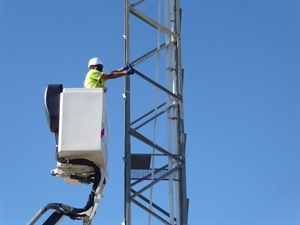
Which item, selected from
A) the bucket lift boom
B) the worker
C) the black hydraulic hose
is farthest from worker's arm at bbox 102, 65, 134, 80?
the black hydraulic hose

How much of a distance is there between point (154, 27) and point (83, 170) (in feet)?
10.4

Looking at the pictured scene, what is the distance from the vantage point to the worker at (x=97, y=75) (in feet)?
37.2

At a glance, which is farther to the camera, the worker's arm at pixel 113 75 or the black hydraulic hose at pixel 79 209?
the worker's arm at pixel 113 75

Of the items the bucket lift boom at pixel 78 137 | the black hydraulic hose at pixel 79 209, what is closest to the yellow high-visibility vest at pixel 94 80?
the bucket lift boom at pixel 78 137

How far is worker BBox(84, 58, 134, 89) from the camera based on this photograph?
446 inches

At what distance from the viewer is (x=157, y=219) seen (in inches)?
454

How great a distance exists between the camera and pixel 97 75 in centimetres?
1139

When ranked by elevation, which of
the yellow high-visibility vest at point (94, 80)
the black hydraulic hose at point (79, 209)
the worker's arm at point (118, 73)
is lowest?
the black hydraulic hose at point (79, 209)

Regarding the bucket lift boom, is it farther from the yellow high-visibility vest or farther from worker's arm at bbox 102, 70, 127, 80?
worker's arm at bbox 102, 70, 127, 80

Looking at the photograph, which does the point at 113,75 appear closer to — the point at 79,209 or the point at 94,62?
the point at 94,62

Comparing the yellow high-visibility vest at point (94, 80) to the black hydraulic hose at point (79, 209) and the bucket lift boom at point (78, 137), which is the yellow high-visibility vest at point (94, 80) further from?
the black hydraulic hose at point (79, 209)

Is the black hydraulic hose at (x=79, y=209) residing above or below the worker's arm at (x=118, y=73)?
below

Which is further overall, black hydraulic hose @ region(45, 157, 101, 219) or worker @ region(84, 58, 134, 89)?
worker @ region(84, 58, 134, 89)

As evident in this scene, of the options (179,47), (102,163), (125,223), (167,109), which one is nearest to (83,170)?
(102,163)
